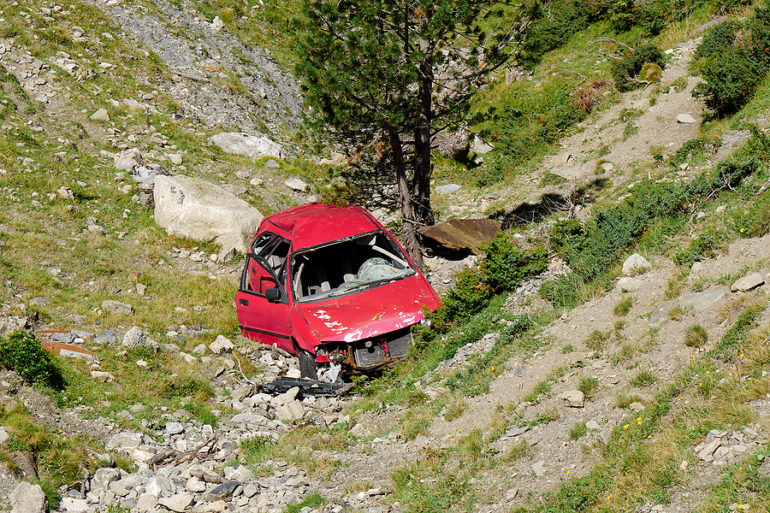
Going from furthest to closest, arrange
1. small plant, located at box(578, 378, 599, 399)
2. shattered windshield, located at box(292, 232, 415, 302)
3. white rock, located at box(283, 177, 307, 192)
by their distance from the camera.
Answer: white rock, located at box(283, 177, 307, 192) → shattered windshield, located at box(292, 232, 415, 302) → small plant, located at box(578, 378, 599, 399)

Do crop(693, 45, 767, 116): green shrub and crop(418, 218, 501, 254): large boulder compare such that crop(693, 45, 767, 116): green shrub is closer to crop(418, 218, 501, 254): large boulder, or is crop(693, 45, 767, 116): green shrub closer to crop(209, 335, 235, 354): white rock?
crop(418, 218, 501, 254): large boulder

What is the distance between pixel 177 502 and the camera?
5816 millimetres

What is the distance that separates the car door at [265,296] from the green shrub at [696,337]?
5.29 metres

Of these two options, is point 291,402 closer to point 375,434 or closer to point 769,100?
point 375,434

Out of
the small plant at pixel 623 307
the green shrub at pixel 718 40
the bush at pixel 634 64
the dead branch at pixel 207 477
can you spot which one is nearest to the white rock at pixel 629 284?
the small plant at pixel 623 307

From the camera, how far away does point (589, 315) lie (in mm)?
7383

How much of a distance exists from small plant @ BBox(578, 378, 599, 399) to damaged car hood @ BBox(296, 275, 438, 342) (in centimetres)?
286

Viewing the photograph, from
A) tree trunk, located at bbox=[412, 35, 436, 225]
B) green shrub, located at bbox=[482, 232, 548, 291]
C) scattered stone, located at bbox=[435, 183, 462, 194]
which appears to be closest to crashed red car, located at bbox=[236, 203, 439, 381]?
green shrub, located at bbox=[482, 232, 548, 291]

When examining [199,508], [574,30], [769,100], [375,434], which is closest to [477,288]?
[375,434]

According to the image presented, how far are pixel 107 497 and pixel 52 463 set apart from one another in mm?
689

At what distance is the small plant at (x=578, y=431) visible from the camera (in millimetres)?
5352

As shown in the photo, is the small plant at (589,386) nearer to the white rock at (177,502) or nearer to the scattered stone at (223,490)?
the scattered stone at (223,490)

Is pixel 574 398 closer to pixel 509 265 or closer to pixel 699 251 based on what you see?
pixel 699 251

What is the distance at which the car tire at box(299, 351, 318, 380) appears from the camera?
830 cm
